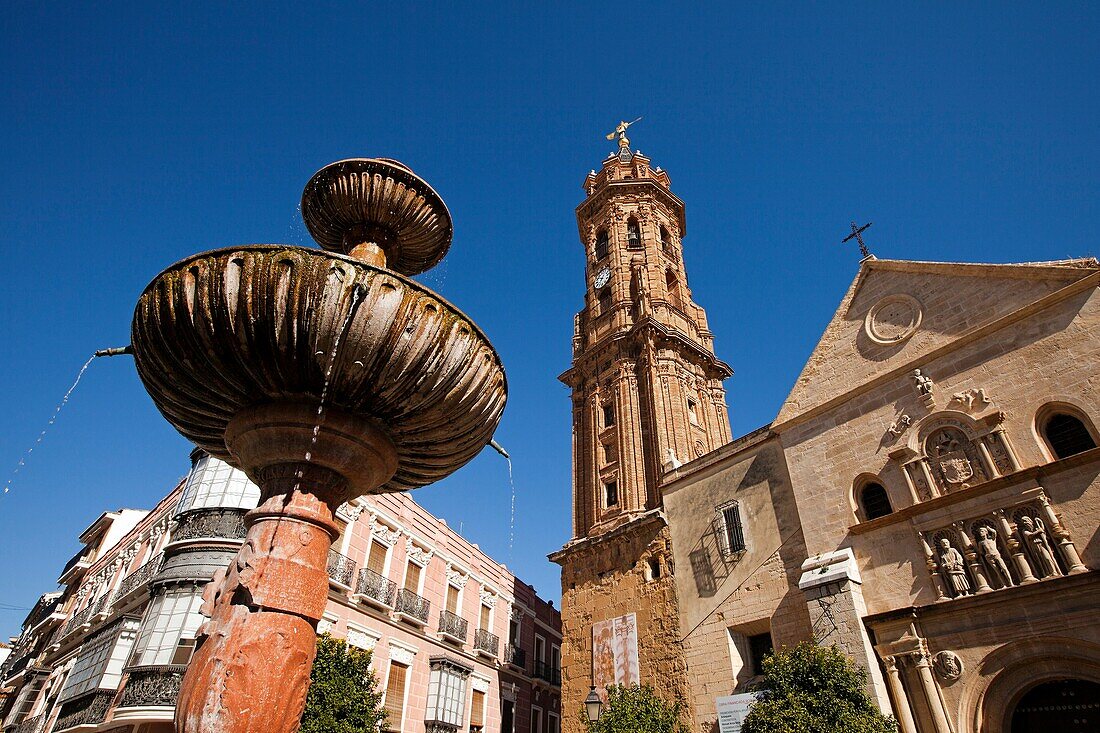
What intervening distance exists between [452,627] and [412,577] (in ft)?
7.11

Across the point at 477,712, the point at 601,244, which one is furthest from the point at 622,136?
the point at 477,712

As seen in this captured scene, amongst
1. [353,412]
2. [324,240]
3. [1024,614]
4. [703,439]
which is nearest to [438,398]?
[353,412]

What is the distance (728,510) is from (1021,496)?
6.74m

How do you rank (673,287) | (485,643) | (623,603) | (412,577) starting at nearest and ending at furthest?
1. (623,603)
2. (412,577)
3. (485,643)
4. (673,287)

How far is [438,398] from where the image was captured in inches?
190

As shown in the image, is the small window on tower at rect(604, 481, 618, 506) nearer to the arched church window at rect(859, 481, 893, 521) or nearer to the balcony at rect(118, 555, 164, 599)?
the arched church window at rect(859, 481, 893, 521)

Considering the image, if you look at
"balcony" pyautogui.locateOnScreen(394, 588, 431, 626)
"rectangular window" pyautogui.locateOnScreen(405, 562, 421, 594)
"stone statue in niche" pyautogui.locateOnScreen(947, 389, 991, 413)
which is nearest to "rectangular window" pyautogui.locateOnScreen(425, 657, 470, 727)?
"balcony" pyautogui.locateOnScreen(394, 588, 431, 626)

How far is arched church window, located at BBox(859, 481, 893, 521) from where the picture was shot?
1273cm

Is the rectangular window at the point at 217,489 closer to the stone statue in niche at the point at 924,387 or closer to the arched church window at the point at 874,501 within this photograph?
the arched church window at the point at 874,501

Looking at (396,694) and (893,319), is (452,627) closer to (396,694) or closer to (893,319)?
(396,694)

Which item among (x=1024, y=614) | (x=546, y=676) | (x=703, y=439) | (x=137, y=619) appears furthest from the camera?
(x=546, y=676)

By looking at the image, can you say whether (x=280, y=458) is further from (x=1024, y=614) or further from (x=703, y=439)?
(x=703, y=439)

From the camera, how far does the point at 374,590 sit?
16531mm

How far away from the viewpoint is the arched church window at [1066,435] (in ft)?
34.9
